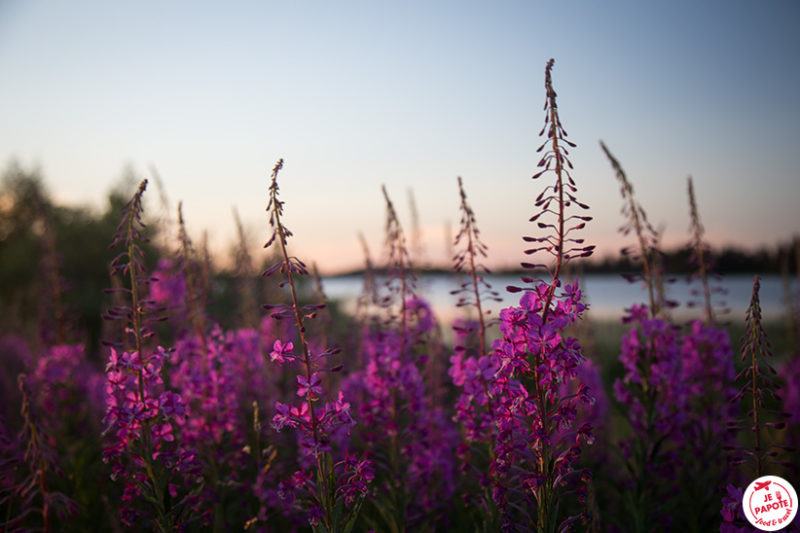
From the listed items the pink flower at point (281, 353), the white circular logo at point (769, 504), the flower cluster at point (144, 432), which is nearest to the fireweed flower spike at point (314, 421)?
the pink flower at point (281, 353)

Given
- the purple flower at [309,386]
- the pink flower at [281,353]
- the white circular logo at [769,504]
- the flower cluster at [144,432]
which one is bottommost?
the white circular logo at [769,504]

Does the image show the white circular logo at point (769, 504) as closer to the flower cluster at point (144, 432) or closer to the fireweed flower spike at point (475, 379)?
the fireweed flower spike at point (475, 379)

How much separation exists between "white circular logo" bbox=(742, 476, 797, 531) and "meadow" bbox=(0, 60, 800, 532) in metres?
0.08

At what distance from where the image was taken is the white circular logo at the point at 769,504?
8.29 ft

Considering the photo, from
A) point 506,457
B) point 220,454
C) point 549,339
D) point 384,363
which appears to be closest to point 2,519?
point 220,454

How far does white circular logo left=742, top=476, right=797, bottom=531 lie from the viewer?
8.29 feet

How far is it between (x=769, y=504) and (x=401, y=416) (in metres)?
2.63

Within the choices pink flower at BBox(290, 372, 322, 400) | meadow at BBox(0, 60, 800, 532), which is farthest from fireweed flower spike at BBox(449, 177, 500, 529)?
pink flower at BBox(290, 372, 322, 400)

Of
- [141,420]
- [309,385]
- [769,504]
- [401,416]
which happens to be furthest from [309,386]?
[769,504]

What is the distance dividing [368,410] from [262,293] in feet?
16.6

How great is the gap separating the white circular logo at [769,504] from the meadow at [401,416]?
8 centimetres

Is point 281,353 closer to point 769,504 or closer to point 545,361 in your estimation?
point 545,361

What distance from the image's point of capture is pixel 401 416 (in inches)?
170

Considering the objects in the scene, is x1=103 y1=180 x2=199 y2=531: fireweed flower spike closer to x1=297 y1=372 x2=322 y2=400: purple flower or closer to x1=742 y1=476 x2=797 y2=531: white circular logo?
x1=297 y1=372 x2=322 y2=400: purple flower
